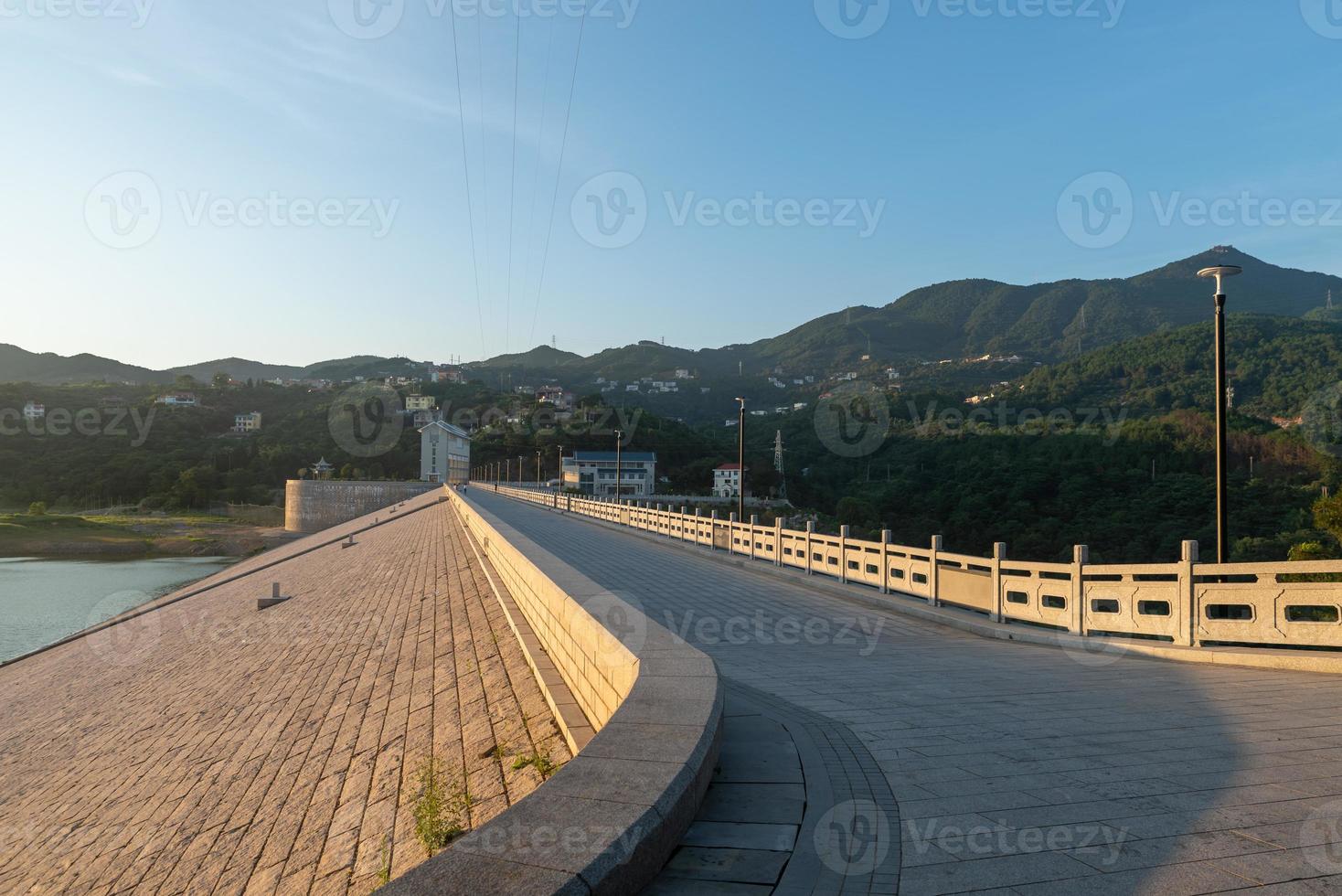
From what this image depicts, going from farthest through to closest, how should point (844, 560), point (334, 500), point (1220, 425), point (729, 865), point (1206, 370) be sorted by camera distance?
point (334, 500) < point (1206, 370) < point (844, 560) < point (1220, 425) < point (729, 865)

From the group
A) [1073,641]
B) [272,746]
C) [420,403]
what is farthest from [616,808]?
[420,403]

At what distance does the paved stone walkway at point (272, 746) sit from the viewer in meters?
5.93

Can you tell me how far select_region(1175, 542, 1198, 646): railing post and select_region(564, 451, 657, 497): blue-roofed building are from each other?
290ft

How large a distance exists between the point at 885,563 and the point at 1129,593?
15.5 feet

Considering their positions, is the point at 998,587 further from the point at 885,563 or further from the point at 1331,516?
the point at 1331,516

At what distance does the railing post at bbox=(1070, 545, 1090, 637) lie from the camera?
9494mm

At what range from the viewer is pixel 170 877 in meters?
6.55

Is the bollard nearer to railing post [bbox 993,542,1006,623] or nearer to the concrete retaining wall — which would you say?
railing post [bbox 993,542,1006,623]

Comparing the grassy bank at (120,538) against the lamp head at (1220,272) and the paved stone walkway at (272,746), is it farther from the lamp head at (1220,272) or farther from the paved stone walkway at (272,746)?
the lamp head at (1220,272)

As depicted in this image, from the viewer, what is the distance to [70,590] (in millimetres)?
48625

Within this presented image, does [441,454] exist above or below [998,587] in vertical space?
above

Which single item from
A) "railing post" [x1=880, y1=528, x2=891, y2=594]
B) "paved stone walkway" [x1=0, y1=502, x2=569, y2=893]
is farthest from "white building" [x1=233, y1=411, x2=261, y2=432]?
"railing post" [x1=880, y1=528, x2=891, y2=594]

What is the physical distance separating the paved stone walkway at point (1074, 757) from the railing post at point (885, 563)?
310 centimetres

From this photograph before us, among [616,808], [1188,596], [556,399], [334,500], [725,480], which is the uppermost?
[556,399]
